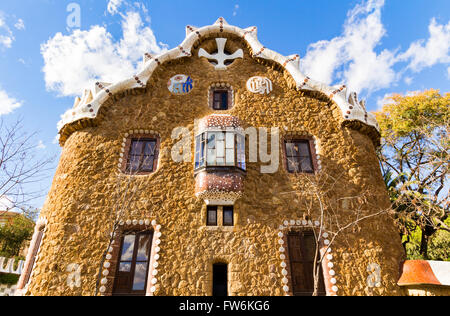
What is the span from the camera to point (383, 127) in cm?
1398

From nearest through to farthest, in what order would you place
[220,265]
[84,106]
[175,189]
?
[220,265], [175,189], [84,106]

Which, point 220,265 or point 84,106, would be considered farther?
point 84,106

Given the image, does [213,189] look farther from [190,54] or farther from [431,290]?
[431,290]

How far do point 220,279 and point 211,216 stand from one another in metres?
1.62

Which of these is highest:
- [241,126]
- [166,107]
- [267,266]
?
[166,107]

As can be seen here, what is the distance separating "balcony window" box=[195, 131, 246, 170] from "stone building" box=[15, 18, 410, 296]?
32mm

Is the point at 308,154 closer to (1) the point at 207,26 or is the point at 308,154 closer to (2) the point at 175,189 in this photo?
(2) the point at 175,189

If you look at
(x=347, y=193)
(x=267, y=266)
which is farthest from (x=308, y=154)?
(x=267, y=266)

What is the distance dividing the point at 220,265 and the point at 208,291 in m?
Answer: 0.74

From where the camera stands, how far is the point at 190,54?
32.8 ft

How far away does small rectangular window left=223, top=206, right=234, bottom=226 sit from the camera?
7402 millimetres

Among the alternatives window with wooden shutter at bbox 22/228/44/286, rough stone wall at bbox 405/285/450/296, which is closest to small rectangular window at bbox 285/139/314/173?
rough stone wall at bbox 405/285/450/296

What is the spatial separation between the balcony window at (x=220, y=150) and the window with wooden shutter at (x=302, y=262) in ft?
8.02

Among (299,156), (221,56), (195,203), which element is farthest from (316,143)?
(221,56)
